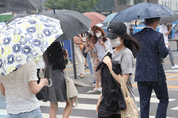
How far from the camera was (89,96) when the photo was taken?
853cm

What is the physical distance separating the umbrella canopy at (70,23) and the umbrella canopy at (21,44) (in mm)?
1424

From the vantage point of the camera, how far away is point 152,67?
4680 mm

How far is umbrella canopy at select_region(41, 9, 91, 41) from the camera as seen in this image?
480cm

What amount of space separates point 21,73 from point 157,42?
7.23 feet

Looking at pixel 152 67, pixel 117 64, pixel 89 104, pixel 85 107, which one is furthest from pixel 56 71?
pixel 89 104

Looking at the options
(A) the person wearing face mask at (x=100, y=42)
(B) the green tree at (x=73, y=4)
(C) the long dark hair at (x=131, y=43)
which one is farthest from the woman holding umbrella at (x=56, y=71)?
(B) the green tree at (x=73, y=4)

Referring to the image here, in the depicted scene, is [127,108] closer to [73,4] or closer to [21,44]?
[21,44]

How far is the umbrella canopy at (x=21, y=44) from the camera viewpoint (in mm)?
3123

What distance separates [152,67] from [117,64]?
1.25 metres

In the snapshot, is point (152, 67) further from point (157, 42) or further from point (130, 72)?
point (130, 72)

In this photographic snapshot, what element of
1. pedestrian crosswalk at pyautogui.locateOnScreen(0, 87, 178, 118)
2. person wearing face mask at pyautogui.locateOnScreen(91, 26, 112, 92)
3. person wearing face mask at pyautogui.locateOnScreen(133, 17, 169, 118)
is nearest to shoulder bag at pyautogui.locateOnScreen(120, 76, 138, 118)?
person wearing face mask at pyautogui.locateOnScreen(133, 17, 169, 118)

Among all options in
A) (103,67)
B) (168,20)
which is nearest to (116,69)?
(103,67)

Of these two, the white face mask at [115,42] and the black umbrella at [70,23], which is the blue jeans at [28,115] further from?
the black umbrella at [70,23]

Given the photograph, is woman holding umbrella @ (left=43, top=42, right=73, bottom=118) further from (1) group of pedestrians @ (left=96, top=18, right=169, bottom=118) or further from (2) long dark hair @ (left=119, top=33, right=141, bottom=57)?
(2) long dark hair @ (left=119, top=33, right=141, bottom=57)
